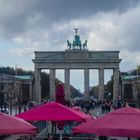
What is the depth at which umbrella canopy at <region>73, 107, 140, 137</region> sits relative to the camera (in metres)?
12.1

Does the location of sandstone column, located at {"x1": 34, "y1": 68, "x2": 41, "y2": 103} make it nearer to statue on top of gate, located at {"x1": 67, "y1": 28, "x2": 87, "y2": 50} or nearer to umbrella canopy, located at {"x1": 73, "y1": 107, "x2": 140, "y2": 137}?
statue on top of gate, located at {"x1": 67, "y1": 28, "x2": 87, "y2": 50}

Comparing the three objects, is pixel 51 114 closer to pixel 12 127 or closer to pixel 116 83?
pixel 12 127

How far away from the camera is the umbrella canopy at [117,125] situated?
12.1 m

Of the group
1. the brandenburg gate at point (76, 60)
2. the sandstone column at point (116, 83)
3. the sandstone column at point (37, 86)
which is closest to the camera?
the brandenburg gate at point (76, 60)

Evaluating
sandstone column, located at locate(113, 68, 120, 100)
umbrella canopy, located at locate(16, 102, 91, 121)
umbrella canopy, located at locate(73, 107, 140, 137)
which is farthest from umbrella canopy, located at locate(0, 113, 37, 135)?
sandstone column, located at locate(113, 68, 120, 100)

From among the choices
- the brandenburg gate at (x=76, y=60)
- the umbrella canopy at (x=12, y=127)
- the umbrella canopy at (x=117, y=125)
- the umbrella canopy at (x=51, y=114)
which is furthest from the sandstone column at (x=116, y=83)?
the umbrella canopy at (x=12, y=127)

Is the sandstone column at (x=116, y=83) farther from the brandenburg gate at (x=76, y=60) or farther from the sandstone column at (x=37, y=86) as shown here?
the sandstone column at (x=37, y=86)

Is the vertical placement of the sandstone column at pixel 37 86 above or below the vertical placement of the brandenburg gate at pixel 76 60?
below

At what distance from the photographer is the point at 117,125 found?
1245 centimetres

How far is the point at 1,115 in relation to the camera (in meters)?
12.9

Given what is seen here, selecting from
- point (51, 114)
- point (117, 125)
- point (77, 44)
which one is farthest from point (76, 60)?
point (117, 125)

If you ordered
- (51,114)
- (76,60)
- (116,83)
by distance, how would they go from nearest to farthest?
(51,114) < (76,60) < (116,83)

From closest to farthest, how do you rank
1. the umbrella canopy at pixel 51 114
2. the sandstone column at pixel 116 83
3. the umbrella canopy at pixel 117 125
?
1. the umbrella canopy at pixel 117 125
2. the umbrella canopy at pixel 51 114
3. the sandstone column at pixel 116 83

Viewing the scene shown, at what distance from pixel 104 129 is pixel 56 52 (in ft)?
361
